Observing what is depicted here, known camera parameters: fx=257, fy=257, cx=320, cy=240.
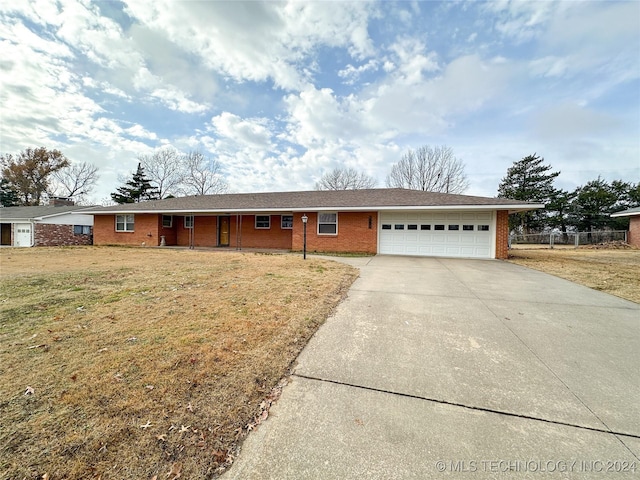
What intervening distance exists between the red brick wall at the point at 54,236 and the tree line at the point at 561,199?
47.1m

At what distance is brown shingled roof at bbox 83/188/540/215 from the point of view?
1214cm

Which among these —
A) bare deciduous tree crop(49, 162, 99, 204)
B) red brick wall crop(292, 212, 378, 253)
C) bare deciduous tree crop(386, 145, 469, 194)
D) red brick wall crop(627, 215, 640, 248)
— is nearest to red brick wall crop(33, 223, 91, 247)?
bare deciduous tree crop(49, 162, 99, 204)

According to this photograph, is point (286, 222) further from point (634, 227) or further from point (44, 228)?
point (634, 227)

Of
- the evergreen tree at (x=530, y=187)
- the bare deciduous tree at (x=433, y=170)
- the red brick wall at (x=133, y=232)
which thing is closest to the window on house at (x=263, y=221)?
the red brick wall at (x=133, y=232)

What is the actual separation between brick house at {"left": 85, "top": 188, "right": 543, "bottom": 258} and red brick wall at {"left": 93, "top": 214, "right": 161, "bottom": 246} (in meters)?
0.07

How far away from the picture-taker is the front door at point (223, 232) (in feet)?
58.6

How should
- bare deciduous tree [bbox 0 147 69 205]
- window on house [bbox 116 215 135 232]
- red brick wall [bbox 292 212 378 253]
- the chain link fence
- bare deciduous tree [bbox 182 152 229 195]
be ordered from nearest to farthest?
1. red brick wall [bbox 292 212 378 253]
2. window on house [bbox 116 215 135 232]
3. the chain link fence
4. bare deciduous tree [bbox 0 147 69 205]
5. bare deciduous tree [bbox 182 152 229 195]

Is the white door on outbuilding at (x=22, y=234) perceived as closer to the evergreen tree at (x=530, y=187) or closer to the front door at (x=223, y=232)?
the front door at (x=223, y=232)

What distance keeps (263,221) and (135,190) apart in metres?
26.7

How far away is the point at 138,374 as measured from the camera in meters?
2.36

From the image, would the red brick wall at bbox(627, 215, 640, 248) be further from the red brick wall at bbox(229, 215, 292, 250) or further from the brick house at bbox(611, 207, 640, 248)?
the red brick wall at bbox(229, 215, 292, 250)

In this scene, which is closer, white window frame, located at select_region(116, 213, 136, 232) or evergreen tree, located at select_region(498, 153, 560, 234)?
white window frame, located at select_region(116, 213, 136, 232)

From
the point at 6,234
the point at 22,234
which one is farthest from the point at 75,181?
the point at 22,234

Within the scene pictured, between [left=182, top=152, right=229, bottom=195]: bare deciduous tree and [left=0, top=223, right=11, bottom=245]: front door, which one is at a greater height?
[left=182, top=152, right=229, bottom=195]: bare deciduous tree
